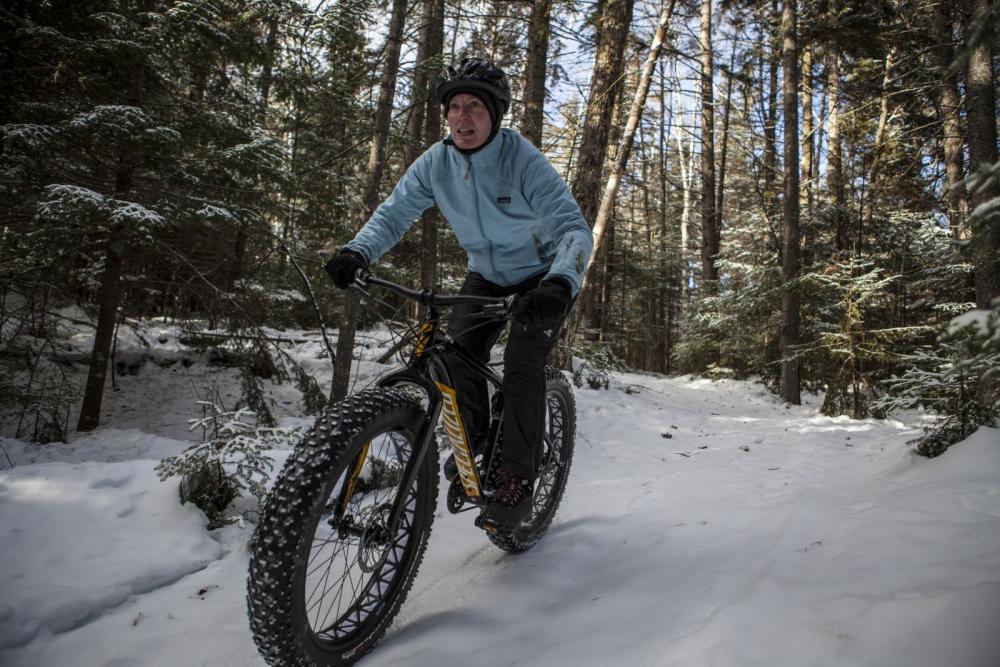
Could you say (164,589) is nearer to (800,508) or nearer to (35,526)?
(35,526)

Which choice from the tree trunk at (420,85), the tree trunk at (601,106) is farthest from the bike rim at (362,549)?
the tree trunk at (420,85)

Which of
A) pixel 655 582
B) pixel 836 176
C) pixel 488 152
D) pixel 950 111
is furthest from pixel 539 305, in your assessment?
pixel 836 176

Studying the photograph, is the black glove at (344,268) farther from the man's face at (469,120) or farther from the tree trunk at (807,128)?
the tree trunk at (807,128)

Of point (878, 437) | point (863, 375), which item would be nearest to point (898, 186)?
point (863, 375)

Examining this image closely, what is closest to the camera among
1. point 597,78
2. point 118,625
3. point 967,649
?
point 967,649

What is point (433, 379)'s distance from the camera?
236cm

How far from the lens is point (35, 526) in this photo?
2840 mm

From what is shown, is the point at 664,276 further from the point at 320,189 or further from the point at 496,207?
the point at 496,207

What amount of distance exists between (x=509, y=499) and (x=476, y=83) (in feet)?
6.95

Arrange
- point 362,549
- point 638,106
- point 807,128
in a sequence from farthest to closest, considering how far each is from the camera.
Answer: point 807,128
point 638,106
point 362,549

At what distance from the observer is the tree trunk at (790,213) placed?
10977 mm

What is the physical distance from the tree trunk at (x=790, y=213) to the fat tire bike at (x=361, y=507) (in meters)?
10.3

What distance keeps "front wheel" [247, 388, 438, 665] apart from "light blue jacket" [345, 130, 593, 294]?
3.21 feet

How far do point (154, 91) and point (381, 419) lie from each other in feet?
24.7
